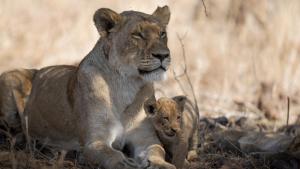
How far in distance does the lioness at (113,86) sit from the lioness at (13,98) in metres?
0.76

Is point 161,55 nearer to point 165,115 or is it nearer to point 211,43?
point 165,115

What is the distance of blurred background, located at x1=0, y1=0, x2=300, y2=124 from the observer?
11703 mm

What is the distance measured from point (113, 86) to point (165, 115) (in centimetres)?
62

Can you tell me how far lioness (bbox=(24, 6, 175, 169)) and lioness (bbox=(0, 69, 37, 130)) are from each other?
762 mm

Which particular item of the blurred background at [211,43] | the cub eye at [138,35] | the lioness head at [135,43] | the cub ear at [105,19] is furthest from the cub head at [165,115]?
the blurred background at [211,43]

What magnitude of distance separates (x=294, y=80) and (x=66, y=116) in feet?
19.9

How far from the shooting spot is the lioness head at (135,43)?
583 cm

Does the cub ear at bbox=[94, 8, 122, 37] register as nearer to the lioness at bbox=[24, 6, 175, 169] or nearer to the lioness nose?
the lioness at bbox=[24, 6, 175, 169]

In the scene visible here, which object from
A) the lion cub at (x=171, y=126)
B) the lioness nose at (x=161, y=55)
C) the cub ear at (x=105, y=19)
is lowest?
the lion cub at (x=171, y=126)

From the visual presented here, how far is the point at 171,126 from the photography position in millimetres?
5699

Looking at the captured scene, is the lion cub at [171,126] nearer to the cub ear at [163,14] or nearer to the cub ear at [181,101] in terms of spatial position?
the cub ear at [181,101]

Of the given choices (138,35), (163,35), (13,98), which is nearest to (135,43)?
(138,35)

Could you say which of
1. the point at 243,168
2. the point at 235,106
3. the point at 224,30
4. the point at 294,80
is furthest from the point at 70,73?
the point at 224,30

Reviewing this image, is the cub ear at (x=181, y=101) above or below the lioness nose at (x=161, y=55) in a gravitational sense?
below
